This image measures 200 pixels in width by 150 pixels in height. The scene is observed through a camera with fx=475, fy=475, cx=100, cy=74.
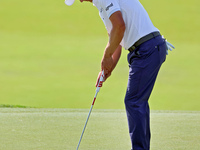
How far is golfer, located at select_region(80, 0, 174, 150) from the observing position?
289 centimetres

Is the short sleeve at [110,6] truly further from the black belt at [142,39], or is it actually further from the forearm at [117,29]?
the black belt at [142,39]

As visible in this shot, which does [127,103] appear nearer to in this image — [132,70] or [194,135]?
[132,70]

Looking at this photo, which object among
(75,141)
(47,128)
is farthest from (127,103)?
(47,128)

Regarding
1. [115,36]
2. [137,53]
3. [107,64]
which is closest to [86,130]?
[107,64]

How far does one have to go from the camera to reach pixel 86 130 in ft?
14.1

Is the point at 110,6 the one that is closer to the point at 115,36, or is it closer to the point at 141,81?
the point at 115,36

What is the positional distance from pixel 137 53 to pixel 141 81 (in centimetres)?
18

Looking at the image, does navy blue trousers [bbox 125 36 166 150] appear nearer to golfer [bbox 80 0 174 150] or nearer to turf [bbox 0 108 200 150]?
golfer [bbox 80 0 174 150]

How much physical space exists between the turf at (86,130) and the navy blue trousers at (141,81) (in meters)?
0.72

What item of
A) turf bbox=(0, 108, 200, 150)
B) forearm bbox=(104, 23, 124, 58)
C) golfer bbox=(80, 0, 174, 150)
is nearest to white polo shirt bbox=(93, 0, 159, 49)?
golfer bbox=(80, 0, 174, 150)

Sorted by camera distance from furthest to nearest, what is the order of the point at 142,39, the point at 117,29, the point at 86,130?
the point at 86,130, the point at 142,39, the point at 117,29

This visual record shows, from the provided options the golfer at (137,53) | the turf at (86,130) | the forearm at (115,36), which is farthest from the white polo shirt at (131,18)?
the turf at (86,130)

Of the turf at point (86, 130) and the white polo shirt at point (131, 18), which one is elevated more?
the white polo shirt at point (131, 18)

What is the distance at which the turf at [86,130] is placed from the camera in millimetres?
3777
